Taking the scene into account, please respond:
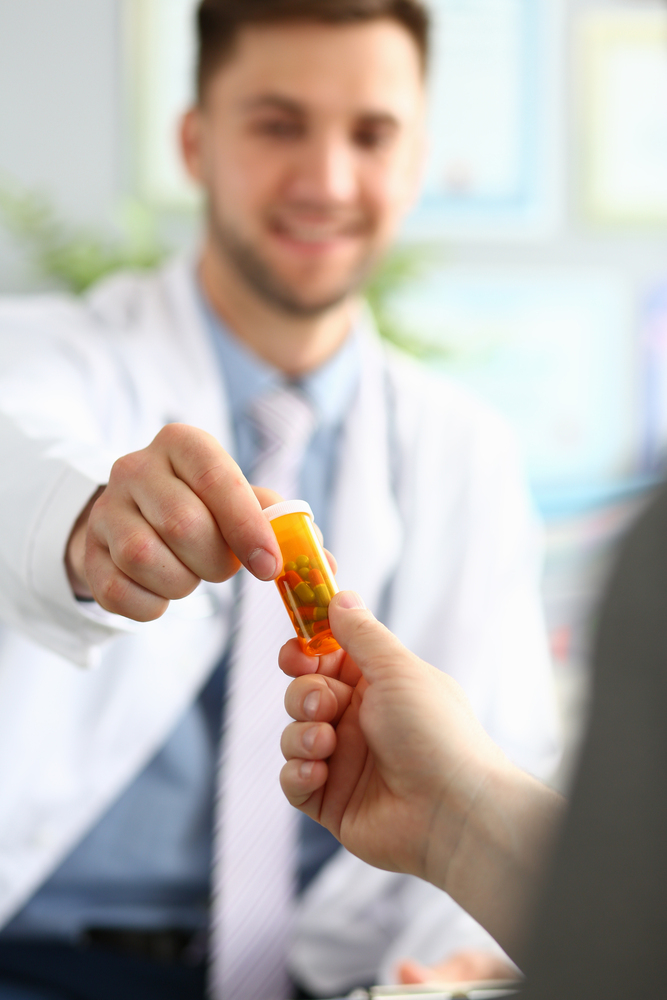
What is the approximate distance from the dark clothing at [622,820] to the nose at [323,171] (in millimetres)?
940

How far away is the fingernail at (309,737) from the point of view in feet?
1.64

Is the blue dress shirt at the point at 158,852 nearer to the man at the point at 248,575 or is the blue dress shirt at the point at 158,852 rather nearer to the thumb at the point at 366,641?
the man at the point at 248,575

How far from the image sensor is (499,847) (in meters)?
0.44

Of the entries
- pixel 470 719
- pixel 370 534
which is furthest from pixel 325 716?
pixel 370 534

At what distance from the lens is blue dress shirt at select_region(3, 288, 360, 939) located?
90cm

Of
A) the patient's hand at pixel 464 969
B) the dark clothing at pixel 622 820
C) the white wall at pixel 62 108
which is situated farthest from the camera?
the white wall at pixel 62 108

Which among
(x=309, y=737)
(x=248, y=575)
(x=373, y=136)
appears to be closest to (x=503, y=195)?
(x=373, y=136)

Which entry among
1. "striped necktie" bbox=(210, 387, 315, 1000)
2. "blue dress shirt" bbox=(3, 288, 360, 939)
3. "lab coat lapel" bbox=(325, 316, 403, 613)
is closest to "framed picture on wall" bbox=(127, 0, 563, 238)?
"lab coat lapel" bbox=(325, 316, 403, 613)

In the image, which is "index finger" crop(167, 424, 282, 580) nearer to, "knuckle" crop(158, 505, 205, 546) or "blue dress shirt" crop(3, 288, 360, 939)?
"knuckle" crop(158, 505, 205, 546)

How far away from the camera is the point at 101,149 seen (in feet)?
5.92

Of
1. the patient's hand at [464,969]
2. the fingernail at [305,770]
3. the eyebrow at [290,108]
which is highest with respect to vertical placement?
the eyebrow at [290,108]

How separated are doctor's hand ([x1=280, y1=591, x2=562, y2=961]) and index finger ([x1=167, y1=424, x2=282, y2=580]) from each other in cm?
6

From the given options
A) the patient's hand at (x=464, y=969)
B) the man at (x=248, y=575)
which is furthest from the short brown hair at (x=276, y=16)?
the patient's hand at (x=464, y=969)

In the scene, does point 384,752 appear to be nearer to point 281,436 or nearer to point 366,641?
point 366,641
